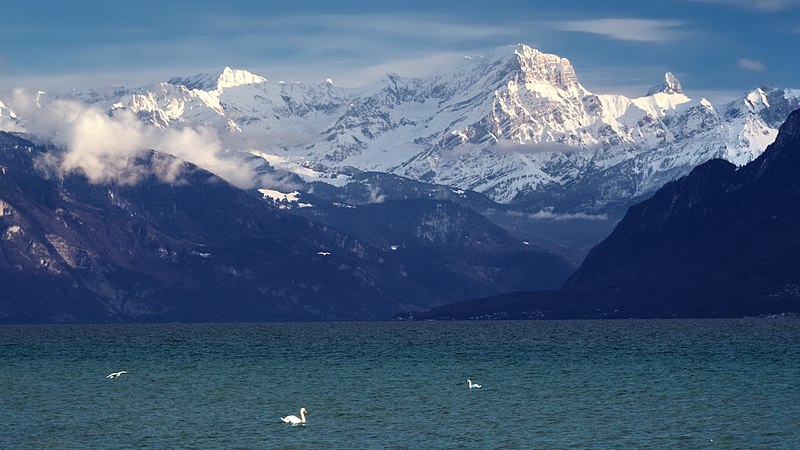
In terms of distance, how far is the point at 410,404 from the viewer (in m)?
194

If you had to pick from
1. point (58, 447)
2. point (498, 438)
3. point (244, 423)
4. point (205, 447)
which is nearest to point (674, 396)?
point (498, 438)

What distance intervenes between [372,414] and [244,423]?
16.9 meters

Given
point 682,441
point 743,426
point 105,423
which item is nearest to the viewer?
point 682,441

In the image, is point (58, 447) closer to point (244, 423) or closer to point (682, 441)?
point (244, 423)

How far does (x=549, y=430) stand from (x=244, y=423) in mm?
36543

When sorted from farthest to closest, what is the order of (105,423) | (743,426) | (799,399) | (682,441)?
(799,399) → (105,423) → (743,426) → (682,441)

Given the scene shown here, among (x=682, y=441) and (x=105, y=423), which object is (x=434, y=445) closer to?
(x=682, y=441)

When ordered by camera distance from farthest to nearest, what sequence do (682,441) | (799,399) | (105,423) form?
1. (799,399)
2. (105,423)
3. (682,441)

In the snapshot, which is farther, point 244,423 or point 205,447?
point 244,423

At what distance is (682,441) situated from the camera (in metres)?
152

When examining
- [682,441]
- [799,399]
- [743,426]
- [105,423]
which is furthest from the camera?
[799,399]

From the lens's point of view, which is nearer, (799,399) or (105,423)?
(105,423)

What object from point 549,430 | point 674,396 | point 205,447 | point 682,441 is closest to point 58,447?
point 205,447

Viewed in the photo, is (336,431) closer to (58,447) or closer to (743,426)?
(58,447)
